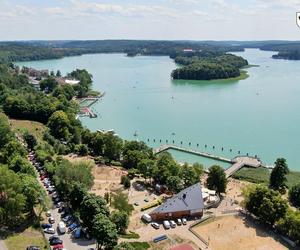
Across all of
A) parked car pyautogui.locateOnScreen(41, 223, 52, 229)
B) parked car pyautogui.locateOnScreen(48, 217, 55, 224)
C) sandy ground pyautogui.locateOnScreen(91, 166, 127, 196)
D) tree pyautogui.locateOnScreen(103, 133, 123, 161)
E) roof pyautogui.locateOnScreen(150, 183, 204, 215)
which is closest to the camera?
parked car pyautogui.locateOnScreen(41, 223, 52, 229)

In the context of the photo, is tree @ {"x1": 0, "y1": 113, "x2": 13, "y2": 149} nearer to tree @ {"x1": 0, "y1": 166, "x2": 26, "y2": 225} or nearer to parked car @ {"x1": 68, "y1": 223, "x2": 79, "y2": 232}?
tree @ {"x1": 0, "y1": 166, "x2": 26, "y2": 225}

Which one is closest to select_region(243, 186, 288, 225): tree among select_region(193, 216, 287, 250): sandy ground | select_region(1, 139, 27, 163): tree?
select_region(193, 216, 287, 250): sandy ground

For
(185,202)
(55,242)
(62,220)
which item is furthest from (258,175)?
(55,242)

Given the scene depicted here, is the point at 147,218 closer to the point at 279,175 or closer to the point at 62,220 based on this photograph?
the point at 62,220

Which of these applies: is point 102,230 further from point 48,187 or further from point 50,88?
point 50,88

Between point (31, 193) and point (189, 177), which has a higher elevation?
point (31, 193)

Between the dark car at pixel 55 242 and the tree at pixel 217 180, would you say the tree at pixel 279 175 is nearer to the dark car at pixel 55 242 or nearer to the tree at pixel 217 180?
the tree at pixel 217 180
